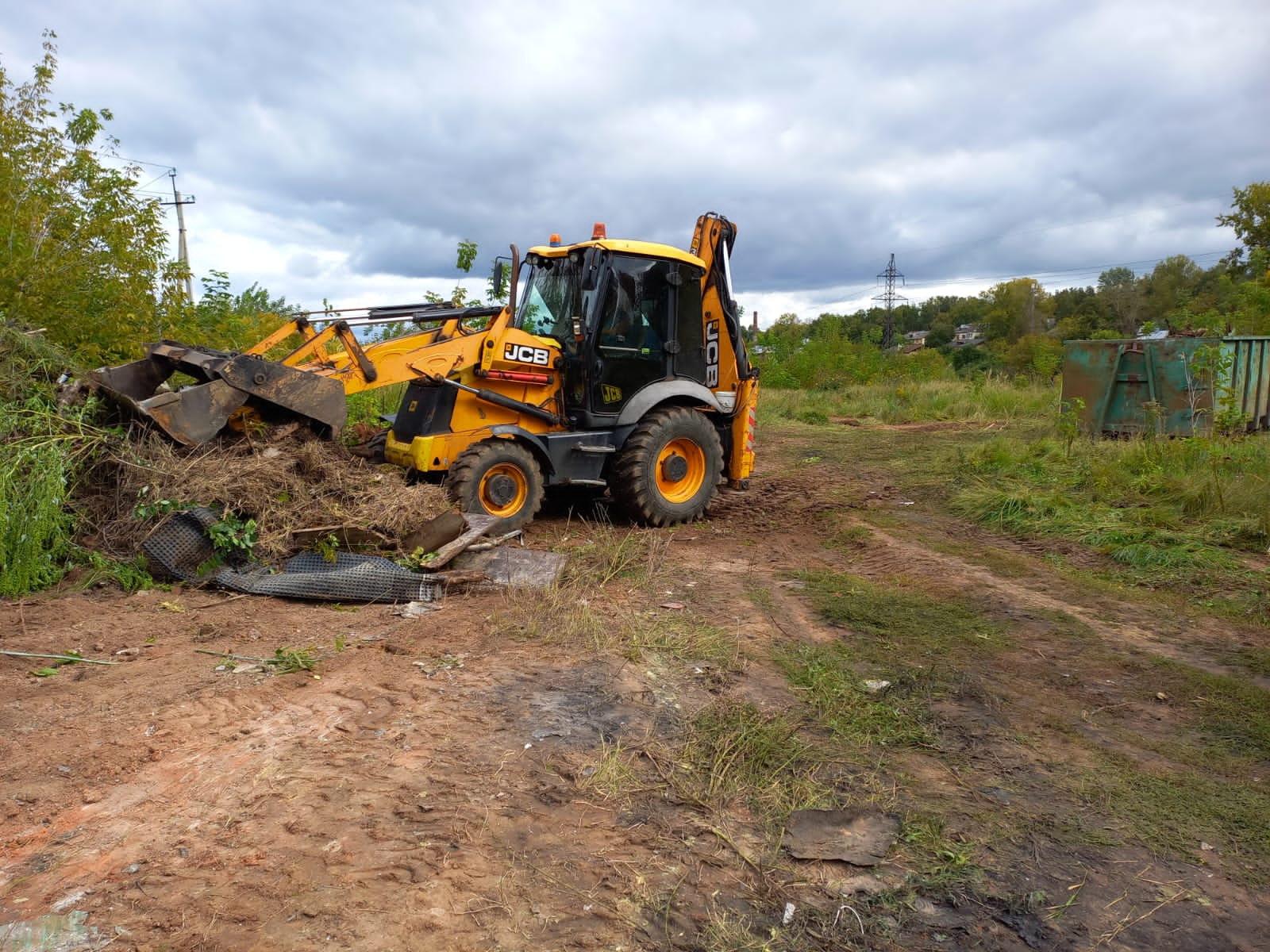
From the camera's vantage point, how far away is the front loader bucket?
5.72 m

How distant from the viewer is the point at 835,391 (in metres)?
23.2


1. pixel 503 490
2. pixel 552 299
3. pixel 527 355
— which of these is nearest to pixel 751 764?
pixel 503 490

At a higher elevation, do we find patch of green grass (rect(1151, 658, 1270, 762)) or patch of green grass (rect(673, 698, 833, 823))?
patch of green grass (rect(673, 698, 833, 823))

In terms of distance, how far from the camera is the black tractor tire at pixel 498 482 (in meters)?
6.69

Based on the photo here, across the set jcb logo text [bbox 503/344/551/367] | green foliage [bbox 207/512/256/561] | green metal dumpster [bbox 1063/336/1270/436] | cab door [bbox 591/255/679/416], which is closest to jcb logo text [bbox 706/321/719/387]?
cab door [bbox 591/255/679/416]

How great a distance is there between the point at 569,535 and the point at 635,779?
4.34m

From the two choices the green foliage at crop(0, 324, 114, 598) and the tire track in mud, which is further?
the green foliage at crop(0, 324, 114, 598)

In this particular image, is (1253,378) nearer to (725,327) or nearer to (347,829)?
(725,327)

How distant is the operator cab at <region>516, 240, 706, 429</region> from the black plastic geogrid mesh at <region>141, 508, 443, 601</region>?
278 centimetres

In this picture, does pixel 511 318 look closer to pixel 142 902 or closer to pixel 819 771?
pixel 819 771

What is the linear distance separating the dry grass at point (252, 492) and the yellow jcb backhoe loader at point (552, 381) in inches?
11.1

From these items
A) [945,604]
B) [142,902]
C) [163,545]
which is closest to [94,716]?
[142,902]

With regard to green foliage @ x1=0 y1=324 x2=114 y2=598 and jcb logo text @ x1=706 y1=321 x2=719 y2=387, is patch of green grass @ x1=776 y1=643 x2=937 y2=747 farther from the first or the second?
green foliage @ x1=0 y1=324 x2=114 y2=598

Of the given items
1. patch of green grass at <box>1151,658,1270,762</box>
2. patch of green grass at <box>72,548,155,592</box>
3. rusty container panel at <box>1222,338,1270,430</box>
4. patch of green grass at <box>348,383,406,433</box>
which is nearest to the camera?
patch of green grass at <box>1151,658,1270,762</box>
